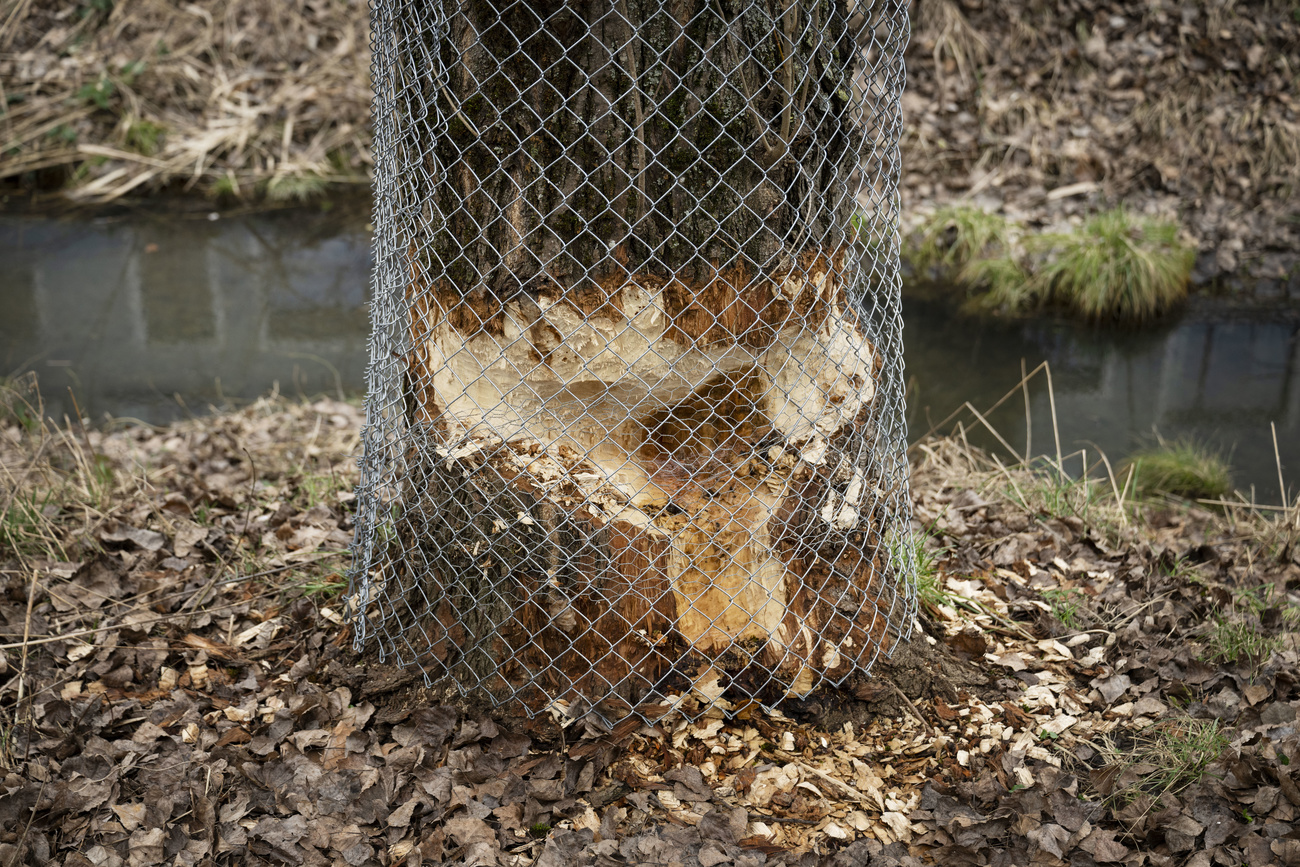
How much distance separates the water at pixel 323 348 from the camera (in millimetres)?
5617

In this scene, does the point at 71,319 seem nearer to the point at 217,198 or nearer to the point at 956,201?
the point at 217,198

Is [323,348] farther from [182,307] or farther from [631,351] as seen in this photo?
[631,351]

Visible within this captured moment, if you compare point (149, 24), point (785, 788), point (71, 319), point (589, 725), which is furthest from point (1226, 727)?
point (149, 24)

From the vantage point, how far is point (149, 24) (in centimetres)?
895

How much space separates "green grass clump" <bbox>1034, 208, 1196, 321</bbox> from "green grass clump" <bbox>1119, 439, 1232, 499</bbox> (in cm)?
190

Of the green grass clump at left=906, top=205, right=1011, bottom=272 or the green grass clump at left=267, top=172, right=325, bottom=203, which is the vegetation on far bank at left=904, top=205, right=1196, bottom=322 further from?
the green grass clump at left=267, top=172, right=325, bottom=203

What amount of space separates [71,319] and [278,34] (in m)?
3.95

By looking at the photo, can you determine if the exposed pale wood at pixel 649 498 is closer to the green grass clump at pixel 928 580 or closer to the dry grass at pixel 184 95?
the green grass clump at pixel 928 580

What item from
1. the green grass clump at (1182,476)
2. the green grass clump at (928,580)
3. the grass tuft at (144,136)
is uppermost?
the grass tuft at (144,136)

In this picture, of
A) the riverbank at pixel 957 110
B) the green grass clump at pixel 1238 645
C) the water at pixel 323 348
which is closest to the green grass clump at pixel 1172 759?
the green grass clump at pixel 1238 645

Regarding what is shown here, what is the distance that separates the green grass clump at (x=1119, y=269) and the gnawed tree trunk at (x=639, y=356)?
15.9 ft

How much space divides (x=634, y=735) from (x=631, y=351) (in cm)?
96

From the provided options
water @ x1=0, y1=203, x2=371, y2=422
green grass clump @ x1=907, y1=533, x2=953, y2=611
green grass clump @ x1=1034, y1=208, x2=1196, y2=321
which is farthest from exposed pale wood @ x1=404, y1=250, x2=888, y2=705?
green grass clump @ x1=1034, y1=208, x2=1196, y2=321

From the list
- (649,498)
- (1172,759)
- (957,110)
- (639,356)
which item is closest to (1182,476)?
(1172,759)
